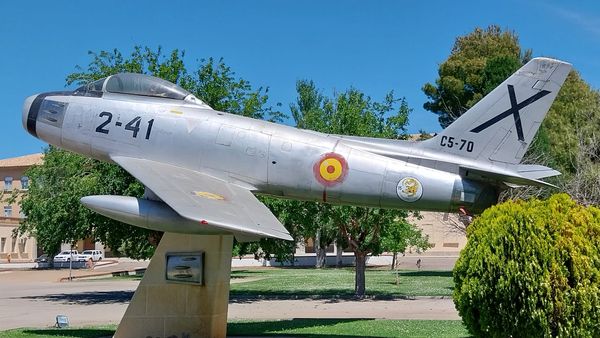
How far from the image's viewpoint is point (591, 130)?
38.8m

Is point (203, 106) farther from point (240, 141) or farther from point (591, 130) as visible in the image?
point (591, 130)

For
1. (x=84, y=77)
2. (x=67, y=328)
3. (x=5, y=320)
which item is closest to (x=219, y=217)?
(x=67, y=328)

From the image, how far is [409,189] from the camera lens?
1144cm

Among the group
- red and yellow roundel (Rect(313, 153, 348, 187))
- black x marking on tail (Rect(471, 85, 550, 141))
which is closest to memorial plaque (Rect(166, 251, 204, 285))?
red and yellow roundel (Rect(313, 153, 348, 187))

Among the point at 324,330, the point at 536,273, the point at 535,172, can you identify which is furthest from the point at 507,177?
the point at 324,330

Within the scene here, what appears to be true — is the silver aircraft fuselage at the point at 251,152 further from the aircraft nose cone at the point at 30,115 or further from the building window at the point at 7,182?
the building window at the point at 7,182

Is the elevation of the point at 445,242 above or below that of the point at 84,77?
below

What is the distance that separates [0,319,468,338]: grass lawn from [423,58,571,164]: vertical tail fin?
4842 millimetres

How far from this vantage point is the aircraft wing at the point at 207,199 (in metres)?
9.75

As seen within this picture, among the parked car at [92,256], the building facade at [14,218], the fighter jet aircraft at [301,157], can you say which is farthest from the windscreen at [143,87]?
the parked car at [92,256]

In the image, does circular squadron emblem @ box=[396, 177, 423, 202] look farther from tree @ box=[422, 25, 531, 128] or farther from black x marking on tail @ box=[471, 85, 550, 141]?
tree @ box=[422, 25, 531, 128]

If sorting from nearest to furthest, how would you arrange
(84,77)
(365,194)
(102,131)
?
1. (365,194)
2. (102,131)
3. (84,77)

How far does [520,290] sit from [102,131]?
26.0 ft

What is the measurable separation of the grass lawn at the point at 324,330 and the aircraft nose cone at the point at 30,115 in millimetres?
4756
